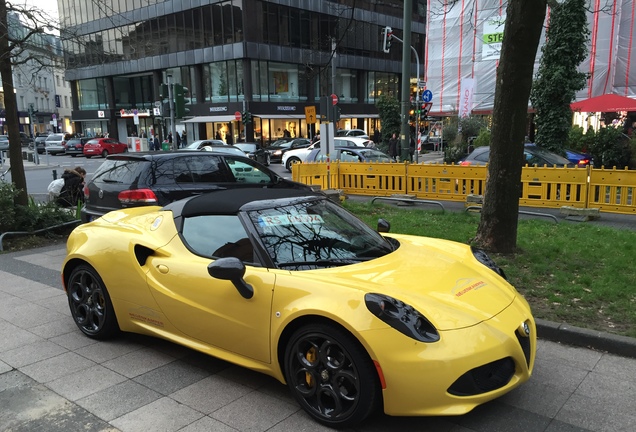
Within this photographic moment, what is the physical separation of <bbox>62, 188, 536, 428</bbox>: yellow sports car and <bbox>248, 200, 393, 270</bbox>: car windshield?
12mm

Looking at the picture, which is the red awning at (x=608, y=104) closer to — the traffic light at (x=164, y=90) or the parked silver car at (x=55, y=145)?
the traffic light at (x=164, y=90)

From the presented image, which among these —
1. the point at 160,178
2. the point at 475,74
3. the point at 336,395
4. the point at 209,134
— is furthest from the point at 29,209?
the point at 209,134

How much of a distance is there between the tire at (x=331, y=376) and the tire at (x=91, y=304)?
2044mm

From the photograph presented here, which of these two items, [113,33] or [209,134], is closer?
[209,134]

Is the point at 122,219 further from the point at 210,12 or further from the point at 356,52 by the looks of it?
the point at 356,52

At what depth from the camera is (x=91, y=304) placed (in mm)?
4578

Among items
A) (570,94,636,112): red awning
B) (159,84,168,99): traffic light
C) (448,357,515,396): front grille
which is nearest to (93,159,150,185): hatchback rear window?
(448,357,515,396): front grille

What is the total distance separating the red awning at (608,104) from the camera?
713 inches

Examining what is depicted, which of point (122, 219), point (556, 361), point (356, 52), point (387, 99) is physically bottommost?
point (556, 361)

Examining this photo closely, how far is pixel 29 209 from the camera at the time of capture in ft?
31.0

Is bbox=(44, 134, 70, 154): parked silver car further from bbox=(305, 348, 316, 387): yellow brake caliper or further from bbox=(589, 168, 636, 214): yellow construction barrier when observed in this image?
bbox=(305, 348, 316, 387): yellow brake caliper

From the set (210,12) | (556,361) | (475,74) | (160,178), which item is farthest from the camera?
(210,12)

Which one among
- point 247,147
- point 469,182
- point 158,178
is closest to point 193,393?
point 158,178

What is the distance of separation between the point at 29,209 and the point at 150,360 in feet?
22.5
